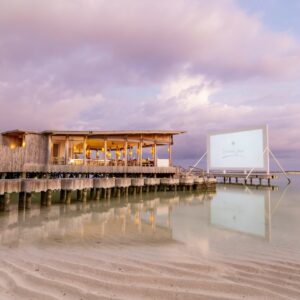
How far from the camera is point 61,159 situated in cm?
2766

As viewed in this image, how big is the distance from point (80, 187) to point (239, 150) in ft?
105

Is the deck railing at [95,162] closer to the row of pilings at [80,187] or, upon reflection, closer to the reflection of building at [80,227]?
the row of pilings at [80,187]

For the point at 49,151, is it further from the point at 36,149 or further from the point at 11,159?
the point at 11,159

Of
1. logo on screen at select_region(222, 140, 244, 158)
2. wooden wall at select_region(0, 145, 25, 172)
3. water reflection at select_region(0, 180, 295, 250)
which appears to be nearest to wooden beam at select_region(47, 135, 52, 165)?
wooden wall at select_region(0, 145, 25, 172)

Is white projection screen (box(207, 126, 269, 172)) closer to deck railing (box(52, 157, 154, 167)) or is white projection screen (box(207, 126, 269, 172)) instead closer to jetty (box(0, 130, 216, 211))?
jetty (box(0, 130, 216, 211))

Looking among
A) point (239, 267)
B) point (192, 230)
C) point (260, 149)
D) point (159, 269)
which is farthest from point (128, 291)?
point (260, 149)

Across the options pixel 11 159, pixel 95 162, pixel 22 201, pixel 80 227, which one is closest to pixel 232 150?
pixel 95 162

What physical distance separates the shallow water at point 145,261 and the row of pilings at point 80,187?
2.33 meters

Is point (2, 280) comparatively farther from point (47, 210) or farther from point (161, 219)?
point (47, 210)

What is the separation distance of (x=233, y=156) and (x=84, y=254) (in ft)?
132

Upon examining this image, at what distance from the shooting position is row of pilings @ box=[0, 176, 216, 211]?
13.2 m

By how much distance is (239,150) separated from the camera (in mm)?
42688

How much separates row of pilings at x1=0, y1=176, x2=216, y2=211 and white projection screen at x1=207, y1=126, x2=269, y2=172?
13976 millimetres

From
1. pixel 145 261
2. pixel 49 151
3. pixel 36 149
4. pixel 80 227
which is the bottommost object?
pixel 80 227
